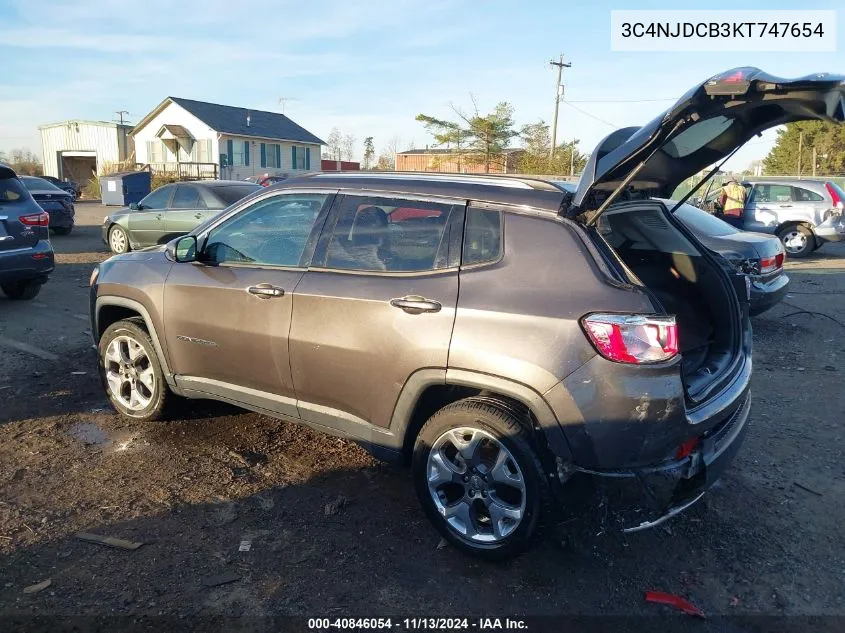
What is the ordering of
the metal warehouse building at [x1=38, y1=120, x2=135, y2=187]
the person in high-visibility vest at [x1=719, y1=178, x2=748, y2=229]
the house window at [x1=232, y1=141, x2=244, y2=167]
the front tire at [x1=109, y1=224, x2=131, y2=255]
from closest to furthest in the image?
1. the front tire at [x1=109, y1=224, x2=131, y2=255]
2. the person in high-visibility vest at [x1=719, y1=178, x2=748, y2=229]
3. the house window at [x1=232, y1=141, x2=244, y2=167]
4. the metal warehouse building at [x1=38, y1=120, x2=135, y2=187]

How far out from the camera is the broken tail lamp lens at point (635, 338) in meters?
2.80

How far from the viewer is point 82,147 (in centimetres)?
5369

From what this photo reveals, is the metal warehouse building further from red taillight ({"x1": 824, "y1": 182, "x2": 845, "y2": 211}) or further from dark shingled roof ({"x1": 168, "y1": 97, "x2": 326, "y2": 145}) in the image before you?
red taillight ({"x1": 824, "y1": 182, "x2": 845, "y2": 211})

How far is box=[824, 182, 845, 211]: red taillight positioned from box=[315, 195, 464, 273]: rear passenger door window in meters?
13.9

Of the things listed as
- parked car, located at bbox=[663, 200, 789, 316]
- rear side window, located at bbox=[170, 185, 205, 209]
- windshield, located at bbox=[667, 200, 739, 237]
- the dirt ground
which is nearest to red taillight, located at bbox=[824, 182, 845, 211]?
windshield, located at bbox=[667, 200, 739, 237]

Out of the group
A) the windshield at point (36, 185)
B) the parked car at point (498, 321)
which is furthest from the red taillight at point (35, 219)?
the windshield at point (36, 185)

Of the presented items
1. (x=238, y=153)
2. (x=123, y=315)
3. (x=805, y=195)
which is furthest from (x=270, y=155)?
(x=123, y=315)

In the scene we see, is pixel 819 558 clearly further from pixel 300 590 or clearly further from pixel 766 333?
pixel 766 333

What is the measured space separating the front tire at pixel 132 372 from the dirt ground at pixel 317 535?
0.53 feet

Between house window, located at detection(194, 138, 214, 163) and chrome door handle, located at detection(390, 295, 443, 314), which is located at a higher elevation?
house window, located at detection(194, 138, 214, 163)

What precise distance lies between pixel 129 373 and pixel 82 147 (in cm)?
5713

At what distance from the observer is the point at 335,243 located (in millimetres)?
3691

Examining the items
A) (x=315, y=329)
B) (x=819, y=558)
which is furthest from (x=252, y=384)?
(x=819, y=558)

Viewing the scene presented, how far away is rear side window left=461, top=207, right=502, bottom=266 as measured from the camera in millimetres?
3162
